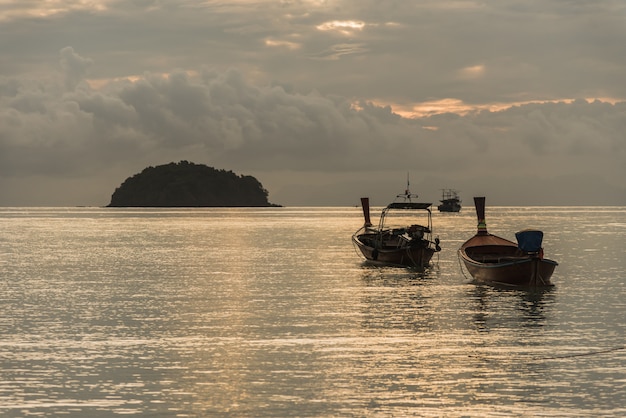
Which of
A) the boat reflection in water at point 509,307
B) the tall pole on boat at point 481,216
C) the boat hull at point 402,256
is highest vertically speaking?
the tall pole on boat at point 481,216

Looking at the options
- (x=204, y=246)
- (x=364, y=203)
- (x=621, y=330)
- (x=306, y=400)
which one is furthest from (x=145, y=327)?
(x=204, y=246)

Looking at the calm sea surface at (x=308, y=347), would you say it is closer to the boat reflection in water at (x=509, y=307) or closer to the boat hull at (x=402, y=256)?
the boat reflection in water at (x=509, y=307)

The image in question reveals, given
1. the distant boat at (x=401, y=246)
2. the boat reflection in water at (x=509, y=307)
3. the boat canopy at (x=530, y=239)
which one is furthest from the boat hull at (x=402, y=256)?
the boat canopy at (x=530, y=239)

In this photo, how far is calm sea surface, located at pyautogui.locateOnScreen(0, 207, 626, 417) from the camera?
2400cm

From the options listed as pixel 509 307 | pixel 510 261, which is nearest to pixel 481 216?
pixel 510 261

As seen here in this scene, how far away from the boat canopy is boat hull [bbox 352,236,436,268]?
1970cm

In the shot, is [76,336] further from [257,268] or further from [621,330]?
[257,268]

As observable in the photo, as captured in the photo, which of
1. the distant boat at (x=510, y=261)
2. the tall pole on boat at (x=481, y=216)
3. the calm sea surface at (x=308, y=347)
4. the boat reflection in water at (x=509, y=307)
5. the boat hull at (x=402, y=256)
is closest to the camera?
the calm sea surface at (x=308, y=347)

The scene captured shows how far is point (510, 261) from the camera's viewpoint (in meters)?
57.6

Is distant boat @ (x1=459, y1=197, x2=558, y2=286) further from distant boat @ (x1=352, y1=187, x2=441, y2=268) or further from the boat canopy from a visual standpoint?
distant boat @ (x1=352, y1=187, x2=441, y2=268)

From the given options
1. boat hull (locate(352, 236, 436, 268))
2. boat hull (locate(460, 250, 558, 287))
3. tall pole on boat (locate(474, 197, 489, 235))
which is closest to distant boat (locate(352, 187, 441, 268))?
boat hull (locate(352, 236, 436, 268))

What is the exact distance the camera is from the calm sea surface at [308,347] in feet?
78.7

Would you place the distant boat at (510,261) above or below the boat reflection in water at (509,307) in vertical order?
above

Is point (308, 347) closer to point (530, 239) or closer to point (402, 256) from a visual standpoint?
point (530, 239)
